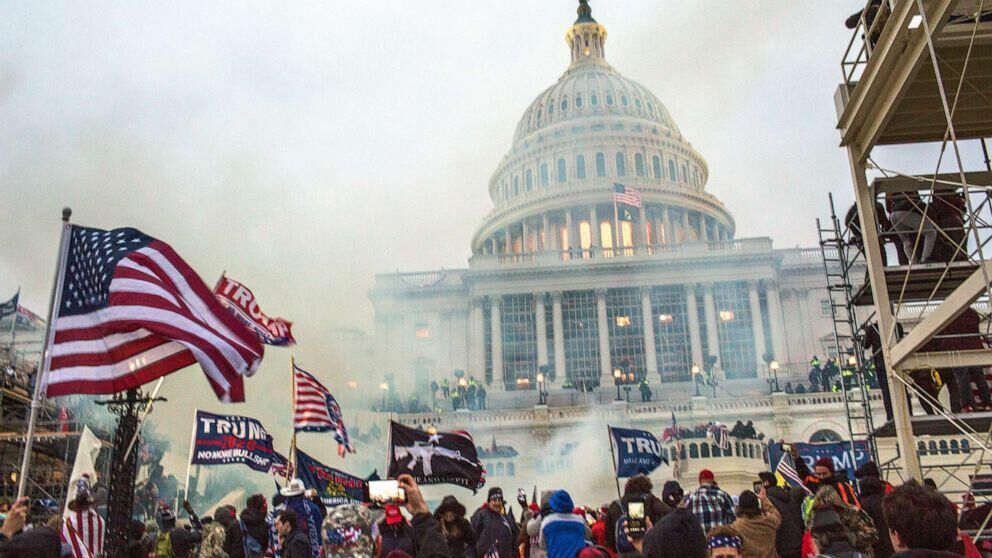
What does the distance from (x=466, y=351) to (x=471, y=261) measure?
693cm

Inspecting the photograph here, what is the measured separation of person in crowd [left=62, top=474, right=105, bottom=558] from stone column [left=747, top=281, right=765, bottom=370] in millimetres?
54278

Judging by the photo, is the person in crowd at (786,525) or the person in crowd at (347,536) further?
the person in crowd at (786,525)

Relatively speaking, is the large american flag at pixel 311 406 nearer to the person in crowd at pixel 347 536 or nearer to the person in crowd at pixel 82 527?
the person in crowd at pixel 82 527

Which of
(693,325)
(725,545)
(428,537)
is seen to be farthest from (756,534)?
(693,325)

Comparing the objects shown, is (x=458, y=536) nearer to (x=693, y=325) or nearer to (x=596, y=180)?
(x=693, y=325)

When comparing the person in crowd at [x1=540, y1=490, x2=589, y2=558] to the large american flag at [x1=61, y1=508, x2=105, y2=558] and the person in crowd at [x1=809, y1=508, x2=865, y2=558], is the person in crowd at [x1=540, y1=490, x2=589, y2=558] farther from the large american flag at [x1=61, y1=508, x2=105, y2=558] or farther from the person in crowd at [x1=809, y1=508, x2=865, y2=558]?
the large american flag at [x1=61, y1=508, x2=105, y2=558]

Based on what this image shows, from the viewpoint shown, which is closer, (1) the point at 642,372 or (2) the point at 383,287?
(1) the point at 642,372

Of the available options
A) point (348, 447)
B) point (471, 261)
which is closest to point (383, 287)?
point (471, 261)

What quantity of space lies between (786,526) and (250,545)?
5.65 m

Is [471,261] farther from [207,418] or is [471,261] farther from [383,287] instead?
[207,418]

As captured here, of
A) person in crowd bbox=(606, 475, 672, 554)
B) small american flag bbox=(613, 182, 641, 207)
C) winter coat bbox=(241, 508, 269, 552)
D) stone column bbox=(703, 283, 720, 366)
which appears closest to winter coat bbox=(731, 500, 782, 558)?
person in crowd bbox=(606, 475, 672, 554)

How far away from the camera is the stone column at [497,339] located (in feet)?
196

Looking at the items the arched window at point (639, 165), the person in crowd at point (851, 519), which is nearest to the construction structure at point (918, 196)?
the person in crowd at point (851, 519)

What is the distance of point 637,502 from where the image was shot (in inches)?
269
